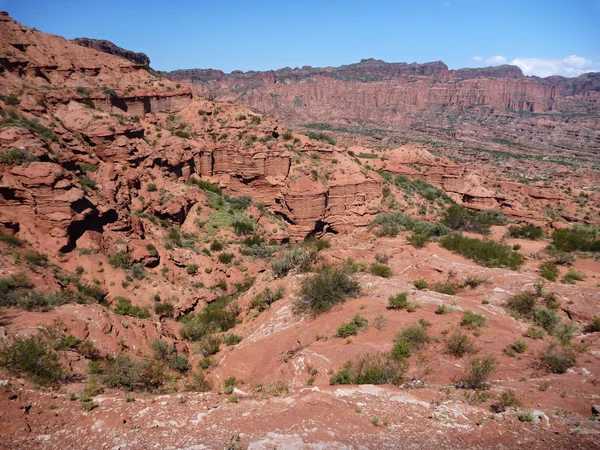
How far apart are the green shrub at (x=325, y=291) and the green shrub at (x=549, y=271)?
30.6 ft

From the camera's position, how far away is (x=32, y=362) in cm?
805

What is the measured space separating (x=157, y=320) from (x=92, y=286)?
128 inches

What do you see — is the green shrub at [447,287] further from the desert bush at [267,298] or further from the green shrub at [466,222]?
the green shrub at [466,222]

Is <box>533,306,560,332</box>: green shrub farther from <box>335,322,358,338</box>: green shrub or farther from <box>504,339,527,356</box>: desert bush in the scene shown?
<box>335,322,358,338</box>: green shrub

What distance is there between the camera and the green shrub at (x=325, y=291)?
1305cm

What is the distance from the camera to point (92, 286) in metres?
15.5

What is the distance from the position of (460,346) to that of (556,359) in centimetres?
221

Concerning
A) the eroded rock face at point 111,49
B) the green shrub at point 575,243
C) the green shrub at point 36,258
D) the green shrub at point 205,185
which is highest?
the eroded rock face at point 111,49

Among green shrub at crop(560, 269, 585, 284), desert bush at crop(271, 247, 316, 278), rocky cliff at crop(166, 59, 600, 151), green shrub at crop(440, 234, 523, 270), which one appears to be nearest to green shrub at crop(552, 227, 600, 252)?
green shrub at crop(440, 234, 523, 270)

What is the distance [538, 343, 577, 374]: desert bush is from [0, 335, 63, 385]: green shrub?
1212 cm

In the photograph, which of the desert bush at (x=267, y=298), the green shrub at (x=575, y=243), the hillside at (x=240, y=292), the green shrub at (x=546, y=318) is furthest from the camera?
the green shrub at (x=575, y=243)

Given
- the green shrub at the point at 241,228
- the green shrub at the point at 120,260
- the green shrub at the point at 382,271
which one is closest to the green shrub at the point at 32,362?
the green shrub at the point at 120,260

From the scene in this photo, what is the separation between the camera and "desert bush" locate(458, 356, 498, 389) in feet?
26.4

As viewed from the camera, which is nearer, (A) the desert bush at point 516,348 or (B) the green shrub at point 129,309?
(A) the desert bush at point 516,348
